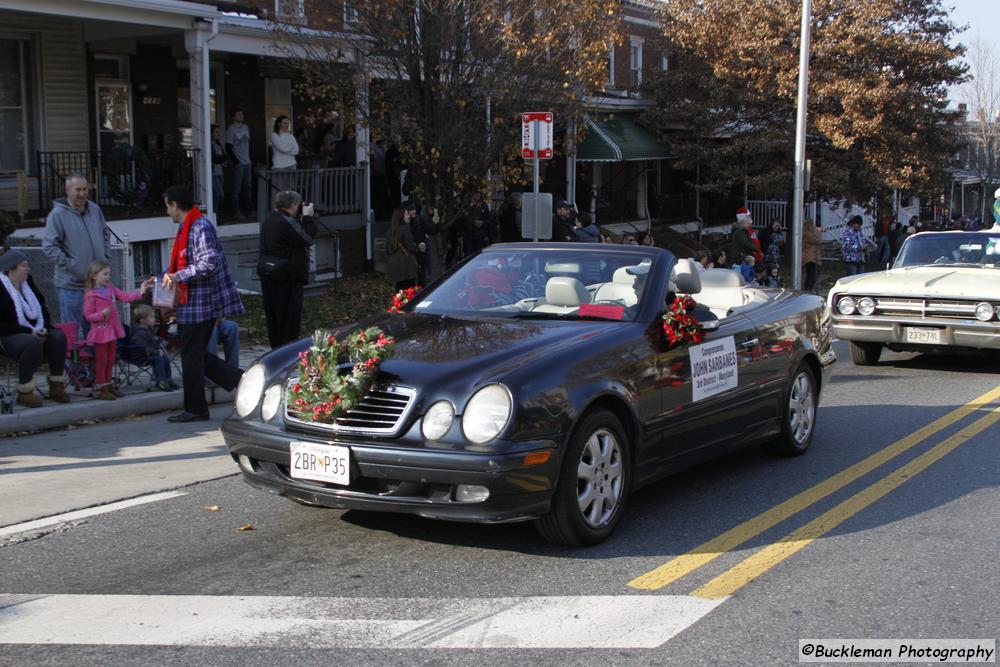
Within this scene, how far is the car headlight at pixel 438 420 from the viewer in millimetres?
5082

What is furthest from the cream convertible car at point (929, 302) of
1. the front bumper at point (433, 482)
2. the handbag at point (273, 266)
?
the front bumper at point (433, 482)

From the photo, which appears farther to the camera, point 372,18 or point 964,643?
point 372,18

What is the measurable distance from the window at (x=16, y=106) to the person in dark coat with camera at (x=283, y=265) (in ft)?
27.6

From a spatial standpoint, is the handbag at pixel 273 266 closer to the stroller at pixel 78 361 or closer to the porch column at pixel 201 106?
the stroller at pixel 78 361

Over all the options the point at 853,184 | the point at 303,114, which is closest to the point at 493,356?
the point at 303,114

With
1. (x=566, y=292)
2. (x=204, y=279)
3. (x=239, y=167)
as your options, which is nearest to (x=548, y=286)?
(x=566, y=292)

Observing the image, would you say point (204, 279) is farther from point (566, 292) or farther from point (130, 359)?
point (566, 292)

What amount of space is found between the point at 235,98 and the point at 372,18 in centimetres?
543

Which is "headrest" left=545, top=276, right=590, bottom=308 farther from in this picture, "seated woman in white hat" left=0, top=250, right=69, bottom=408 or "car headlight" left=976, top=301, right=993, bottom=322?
"car headlight" left=976, top=301, right=993, bottom=322

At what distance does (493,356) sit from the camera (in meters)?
5.45

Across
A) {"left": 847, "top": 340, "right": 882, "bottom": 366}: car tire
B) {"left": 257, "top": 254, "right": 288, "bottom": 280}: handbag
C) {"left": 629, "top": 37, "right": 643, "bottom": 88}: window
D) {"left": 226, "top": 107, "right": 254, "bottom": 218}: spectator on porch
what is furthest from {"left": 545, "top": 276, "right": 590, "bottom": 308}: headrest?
{"left": 629, "top": 37, "right": 643, "bottom": 88}: window

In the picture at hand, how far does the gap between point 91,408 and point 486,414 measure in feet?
16.8

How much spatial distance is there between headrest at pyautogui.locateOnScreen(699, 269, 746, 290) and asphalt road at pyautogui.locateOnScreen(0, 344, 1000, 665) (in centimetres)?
168

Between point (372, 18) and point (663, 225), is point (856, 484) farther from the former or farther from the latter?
point (663, 225)
